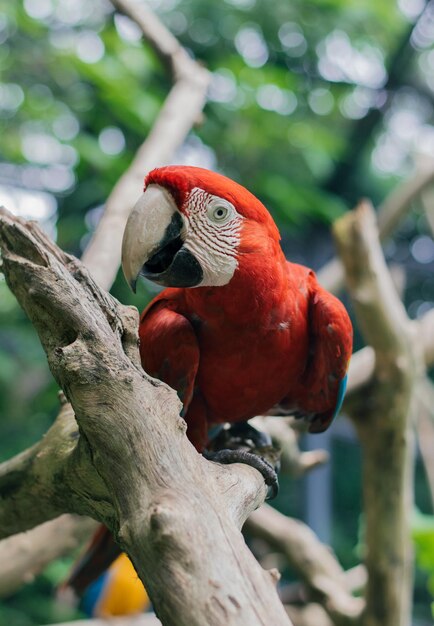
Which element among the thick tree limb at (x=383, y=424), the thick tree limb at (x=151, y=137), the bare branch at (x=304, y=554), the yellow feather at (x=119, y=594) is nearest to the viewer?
the thick tree limb at (x=151, y=137)

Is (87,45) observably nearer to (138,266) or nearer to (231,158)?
(231,158)

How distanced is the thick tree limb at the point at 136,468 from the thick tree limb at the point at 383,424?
0.99m

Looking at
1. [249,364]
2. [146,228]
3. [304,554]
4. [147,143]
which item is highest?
[147,143]

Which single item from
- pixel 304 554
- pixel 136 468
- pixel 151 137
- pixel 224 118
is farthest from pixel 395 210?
pixel 136 468

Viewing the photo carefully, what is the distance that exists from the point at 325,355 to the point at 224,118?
1968mm

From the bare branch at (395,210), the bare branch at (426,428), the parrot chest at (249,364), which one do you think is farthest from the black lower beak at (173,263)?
the bare branch at (395,210)

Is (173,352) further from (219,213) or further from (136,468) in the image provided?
(136,468)

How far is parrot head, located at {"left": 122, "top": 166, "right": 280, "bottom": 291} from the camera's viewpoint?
1.00 metres

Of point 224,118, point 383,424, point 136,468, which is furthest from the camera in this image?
point 224,118

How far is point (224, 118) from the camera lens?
2.91 m

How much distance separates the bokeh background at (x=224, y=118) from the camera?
9.25 feet

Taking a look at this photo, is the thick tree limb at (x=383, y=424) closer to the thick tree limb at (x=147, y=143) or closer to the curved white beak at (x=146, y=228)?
the thick tree limb at (x=147, y=143)

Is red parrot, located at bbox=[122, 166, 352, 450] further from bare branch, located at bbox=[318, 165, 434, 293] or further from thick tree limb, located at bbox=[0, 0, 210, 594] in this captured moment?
bare branch, located at bbox=[318, 165, 434, 293]

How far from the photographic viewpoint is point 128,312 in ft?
2.77
